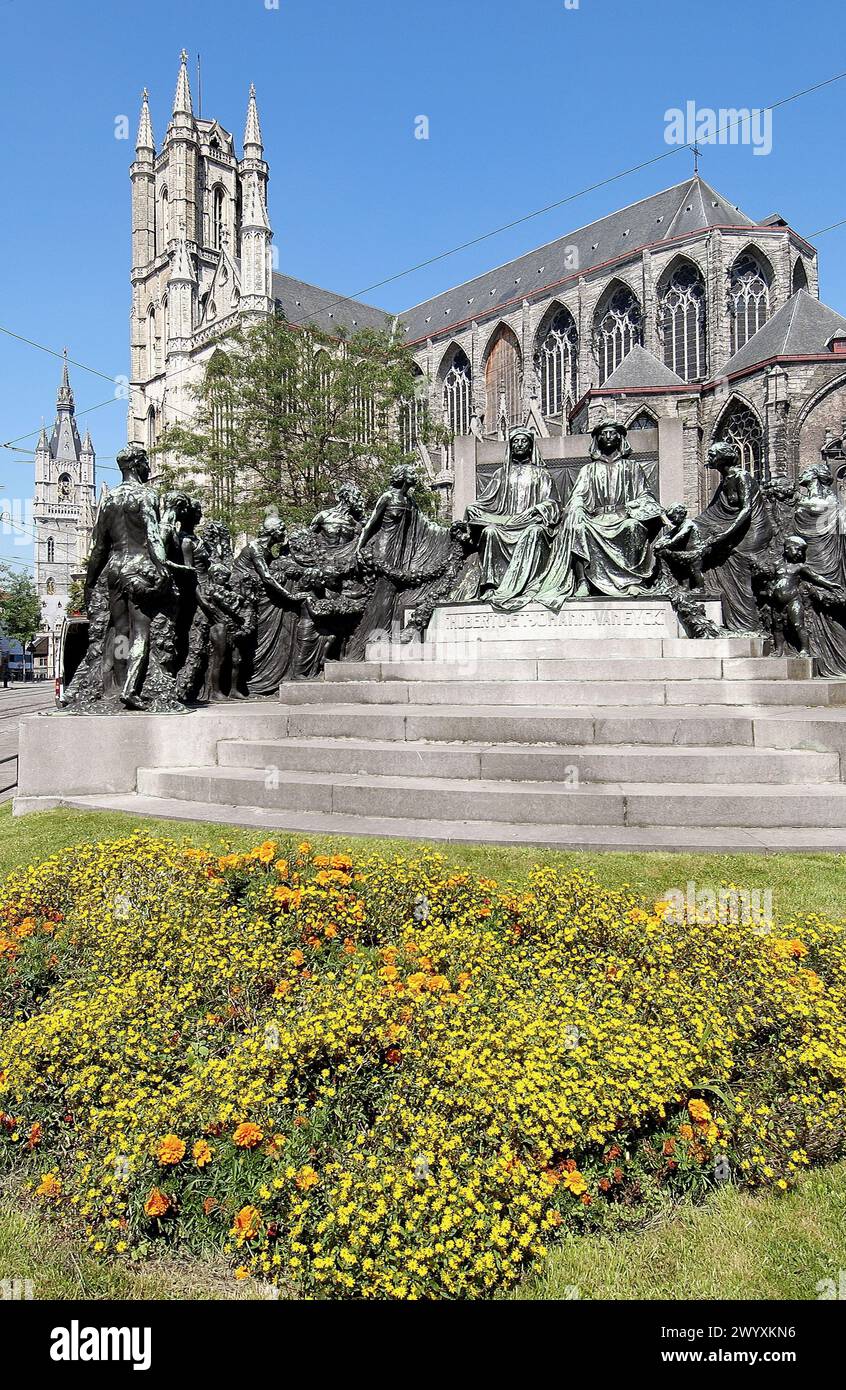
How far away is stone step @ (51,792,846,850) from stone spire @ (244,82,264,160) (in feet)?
232

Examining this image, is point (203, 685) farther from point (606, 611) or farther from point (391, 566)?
point (606, 611)

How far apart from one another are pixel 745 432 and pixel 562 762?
4579 centimetres

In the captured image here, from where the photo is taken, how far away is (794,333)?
145ft

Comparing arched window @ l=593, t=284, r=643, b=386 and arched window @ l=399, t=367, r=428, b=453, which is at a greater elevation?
arched window @ l=593, t=284, r=643, b=386

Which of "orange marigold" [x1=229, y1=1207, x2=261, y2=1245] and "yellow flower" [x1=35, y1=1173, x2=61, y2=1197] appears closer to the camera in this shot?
"orange marigold" [x1=229, y1=1207, x2=261, y2=1245]

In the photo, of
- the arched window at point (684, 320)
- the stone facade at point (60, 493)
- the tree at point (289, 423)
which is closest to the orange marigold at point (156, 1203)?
the tree at point (289, 423)

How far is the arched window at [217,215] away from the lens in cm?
7288

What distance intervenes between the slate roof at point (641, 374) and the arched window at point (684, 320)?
4.29 meters

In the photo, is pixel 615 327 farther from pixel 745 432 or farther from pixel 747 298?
pixel 745 432

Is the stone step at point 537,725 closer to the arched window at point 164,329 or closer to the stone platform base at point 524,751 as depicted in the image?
the stone platform base at point 524,751

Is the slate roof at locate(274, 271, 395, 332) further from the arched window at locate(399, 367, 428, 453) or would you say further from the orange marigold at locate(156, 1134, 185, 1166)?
the orange marigold at locate(156, 1134, 185, 1166)

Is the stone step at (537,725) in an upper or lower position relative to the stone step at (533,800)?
upper

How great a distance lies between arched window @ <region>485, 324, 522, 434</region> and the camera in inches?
2499

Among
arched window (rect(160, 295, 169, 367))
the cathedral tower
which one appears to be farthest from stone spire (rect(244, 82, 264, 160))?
arched window (rect(160, 295, 169, 367))
